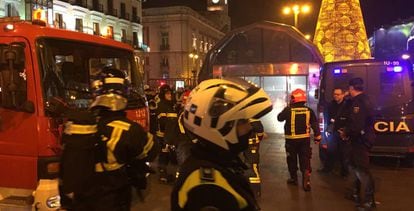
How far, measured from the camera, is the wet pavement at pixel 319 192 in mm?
6922

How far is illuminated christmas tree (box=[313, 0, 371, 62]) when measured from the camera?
20109 millimetres

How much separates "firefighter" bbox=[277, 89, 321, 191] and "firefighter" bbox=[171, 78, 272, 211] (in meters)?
5.76

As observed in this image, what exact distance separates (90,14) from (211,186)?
48530mm

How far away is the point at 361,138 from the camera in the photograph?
643 centimetres

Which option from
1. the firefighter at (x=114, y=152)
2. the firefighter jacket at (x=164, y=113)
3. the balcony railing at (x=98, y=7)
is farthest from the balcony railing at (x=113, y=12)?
the firefighter at (x=114, y=152)

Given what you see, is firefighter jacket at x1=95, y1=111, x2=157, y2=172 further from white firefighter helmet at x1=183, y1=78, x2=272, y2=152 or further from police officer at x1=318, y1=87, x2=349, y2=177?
police officer at x1=318, y1=87, x2=349, y2=177

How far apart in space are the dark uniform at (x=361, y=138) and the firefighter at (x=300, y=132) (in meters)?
1.21

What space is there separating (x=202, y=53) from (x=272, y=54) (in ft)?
200

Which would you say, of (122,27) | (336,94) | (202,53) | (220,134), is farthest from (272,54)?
(202,53)

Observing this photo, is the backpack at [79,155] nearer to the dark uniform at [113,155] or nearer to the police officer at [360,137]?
the dark uniform at [113,155]

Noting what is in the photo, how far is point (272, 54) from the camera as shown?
51.6ft

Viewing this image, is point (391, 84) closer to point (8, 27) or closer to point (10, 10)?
point (8, 27)

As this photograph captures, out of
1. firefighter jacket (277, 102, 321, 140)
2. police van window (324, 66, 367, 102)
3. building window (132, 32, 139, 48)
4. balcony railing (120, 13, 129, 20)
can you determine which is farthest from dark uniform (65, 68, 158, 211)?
building window (132, 32, 139, 48)

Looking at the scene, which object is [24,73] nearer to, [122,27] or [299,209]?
[299,209]
